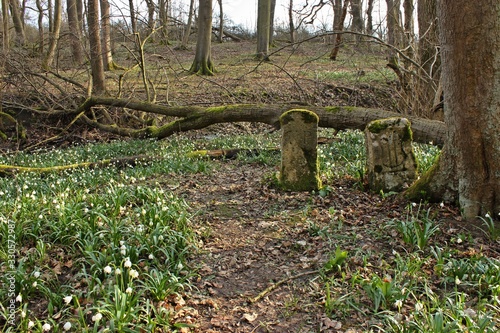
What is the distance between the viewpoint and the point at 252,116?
9312mm

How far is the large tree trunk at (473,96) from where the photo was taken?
4207 millimetres

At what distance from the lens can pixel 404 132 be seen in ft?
18.3

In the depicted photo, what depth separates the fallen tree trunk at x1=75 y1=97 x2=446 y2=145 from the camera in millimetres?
7523

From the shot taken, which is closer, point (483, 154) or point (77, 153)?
point (483, 154)

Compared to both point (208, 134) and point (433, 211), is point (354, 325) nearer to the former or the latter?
point (433, 211)

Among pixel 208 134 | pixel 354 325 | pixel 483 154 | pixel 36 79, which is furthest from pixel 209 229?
pixel 36 79

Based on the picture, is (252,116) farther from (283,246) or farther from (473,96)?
(473,96)

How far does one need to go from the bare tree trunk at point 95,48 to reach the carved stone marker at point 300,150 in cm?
826

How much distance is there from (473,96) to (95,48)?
1157 centimetres

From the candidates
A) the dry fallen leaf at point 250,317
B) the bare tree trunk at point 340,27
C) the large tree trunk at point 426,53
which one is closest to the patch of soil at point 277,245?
the dry fallen leaf at point 250,317

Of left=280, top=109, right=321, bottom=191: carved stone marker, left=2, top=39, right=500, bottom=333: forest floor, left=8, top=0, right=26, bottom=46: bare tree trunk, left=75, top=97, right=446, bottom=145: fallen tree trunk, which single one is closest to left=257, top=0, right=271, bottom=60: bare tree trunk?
left=8, top=0, right=26, bottom=46: bare tree trunk

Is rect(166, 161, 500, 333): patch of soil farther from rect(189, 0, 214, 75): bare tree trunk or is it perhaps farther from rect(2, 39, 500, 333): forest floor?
rect(189, 0, 214, 75): bare tree trunk

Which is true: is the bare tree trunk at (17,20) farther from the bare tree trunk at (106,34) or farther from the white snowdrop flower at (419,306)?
the white snowdrop flower at (419,306)

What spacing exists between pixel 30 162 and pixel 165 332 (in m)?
8.12
